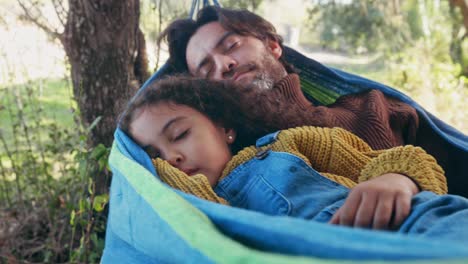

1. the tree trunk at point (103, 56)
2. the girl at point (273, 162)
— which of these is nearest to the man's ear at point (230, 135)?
the girl at point (273, 162)

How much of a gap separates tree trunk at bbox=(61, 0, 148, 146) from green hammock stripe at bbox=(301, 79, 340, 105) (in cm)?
68

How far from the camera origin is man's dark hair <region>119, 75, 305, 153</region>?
1.56m

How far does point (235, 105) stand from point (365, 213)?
753mm

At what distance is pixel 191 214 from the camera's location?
0.80 m

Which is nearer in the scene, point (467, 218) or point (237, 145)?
point (467, 218)

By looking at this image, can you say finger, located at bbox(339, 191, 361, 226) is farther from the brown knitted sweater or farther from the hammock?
the brown knitted sweater

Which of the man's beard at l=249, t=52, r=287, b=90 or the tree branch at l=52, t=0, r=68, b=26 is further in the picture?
the tree branch at l=52, t=0, r=68, b=26

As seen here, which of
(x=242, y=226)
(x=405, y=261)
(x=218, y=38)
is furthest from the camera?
(x=218, y=38)

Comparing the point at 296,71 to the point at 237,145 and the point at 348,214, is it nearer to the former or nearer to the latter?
the point at 237,145

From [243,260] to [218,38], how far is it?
131cm

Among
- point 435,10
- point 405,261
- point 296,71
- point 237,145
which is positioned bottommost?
point 435,10

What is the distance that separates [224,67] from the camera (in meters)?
1.76

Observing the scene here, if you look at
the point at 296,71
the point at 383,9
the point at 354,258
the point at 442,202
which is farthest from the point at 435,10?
the point at 354,258

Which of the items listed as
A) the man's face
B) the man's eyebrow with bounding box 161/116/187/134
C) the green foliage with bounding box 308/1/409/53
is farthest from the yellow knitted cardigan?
the green foliage with bounding box 308/1/409/53
